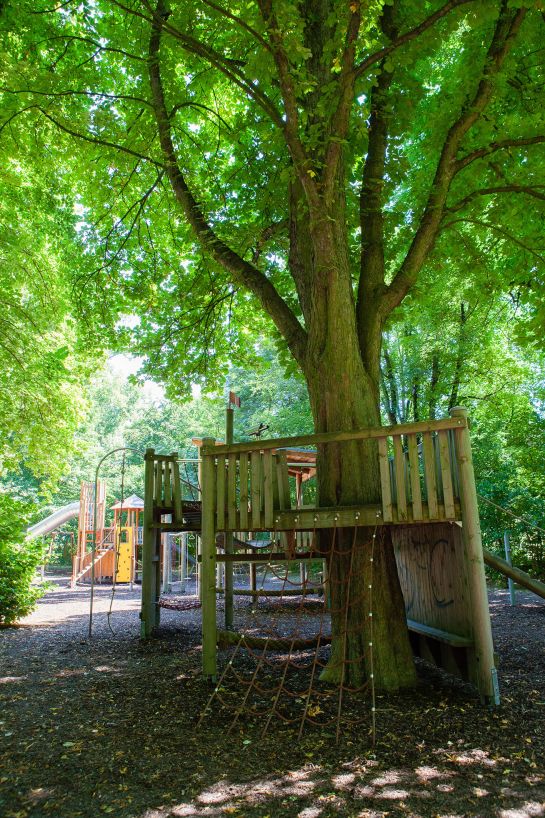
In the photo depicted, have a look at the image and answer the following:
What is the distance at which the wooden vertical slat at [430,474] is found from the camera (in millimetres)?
4875

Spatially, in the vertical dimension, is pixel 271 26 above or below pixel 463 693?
above

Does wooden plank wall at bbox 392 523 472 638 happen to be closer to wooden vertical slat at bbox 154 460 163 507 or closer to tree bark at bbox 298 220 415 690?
tree bark at bbox 298 220 415 690

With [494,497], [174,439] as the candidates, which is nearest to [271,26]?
[494,497]

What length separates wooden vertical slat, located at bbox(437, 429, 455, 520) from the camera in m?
4.84

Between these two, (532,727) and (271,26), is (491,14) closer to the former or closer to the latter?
(271,26)

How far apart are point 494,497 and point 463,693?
41.7 ft

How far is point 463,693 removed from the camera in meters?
5.18

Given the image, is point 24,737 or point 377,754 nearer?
point 377,754

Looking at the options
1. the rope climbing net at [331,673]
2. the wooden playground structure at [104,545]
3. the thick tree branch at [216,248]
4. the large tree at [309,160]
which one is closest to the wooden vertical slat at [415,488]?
the rope climbing net at [331,673]

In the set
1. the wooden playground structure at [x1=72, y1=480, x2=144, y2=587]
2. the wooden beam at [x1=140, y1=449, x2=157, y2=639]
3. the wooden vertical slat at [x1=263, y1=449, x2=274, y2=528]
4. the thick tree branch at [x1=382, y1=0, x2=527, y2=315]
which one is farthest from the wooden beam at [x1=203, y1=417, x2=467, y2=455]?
the wooden playground structure at [x1=72, y1=480, x2=144, y2=587]

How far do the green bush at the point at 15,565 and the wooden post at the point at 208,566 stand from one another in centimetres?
533

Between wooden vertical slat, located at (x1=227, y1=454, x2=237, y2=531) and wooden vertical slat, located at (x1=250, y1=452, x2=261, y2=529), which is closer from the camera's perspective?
wooden vertical slat, located at (x1=250, y1=452, x2=261, y2=529)

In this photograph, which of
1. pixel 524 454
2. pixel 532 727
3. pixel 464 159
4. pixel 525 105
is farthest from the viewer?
pixel 524 454

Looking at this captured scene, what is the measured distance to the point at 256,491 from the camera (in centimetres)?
550
